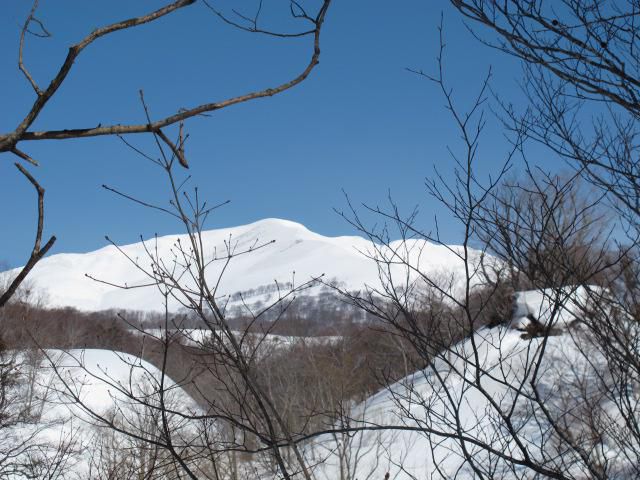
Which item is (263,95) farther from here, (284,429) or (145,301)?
(145,301)

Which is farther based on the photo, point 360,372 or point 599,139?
point 360,372

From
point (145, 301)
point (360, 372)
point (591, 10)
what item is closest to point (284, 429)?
point (591, 10)

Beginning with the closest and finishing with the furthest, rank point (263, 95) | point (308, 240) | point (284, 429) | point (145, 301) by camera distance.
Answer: point (263, 95), point (284, 429), point (145, 301), point (308, 240)

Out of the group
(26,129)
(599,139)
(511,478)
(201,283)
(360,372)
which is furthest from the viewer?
(360,372)

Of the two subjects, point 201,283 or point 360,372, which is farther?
point 360,372

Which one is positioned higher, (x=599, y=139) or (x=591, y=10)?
(x=591, y=10)

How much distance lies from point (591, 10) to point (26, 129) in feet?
8.08

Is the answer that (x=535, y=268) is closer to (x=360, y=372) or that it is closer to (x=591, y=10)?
(x=591, y=10)

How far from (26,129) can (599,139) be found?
288 centimetres

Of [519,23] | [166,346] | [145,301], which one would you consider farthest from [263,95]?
[145,301]

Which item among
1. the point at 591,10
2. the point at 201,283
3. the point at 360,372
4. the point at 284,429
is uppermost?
the point at 360,372

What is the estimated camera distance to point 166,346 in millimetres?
2041

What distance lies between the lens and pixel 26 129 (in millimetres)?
588

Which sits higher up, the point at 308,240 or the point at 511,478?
the point at 308,240
